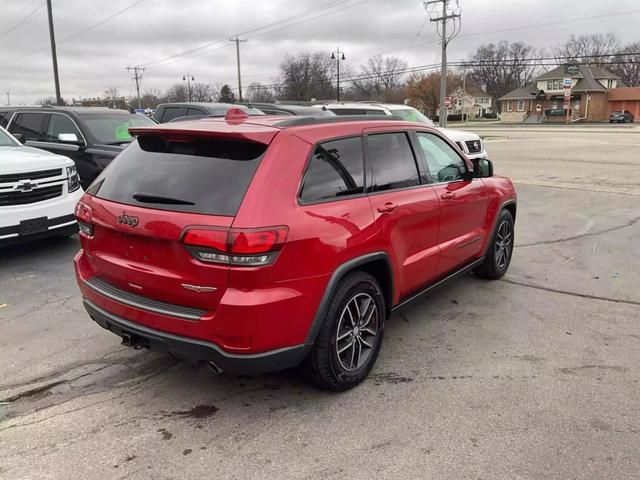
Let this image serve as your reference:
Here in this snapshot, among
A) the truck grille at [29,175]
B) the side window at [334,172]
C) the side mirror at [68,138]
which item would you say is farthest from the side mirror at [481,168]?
the side mirror at [68,138]

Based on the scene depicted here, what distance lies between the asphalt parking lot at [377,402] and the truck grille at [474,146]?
21.9ft

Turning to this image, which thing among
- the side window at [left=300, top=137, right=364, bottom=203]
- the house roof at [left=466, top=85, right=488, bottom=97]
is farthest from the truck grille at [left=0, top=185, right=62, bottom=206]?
the house roof at [left=466, top=85, right=488, bottom=97]

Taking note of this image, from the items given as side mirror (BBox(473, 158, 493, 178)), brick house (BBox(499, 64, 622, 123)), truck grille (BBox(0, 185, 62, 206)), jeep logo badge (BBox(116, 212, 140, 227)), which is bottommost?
truck grille (BBox(0, 185, 62, 206))

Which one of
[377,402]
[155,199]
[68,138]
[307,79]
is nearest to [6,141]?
[68,138]

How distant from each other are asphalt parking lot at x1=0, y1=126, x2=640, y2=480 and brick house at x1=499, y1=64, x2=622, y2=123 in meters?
76.9

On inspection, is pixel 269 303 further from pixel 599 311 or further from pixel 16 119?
pixel 16 119

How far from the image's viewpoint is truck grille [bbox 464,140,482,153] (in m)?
11.6

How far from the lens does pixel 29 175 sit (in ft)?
20.1

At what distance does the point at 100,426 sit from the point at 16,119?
8694 mm

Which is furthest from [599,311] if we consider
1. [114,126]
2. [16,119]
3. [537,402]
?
[16,119]

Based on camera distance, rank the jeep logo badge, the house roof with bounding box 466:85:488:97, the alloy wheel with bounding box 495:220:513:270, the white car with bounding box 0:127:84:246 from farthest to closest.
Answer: the house roof with bounding box 466:85:488:97
the white car with bounding box 0:127:84:246
the alloy wheel with bounding box 495:220:513:270
the jeep logo badge

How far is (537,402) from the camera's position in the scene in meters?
3.33

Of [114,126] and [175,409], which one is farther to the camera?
[114,126]

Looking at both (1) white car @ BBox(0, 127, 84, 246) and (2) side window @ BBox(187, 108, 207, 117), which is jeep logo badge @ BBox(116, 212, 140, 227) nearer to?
(1) white car @ BBox(0, 127, 84, 246)
